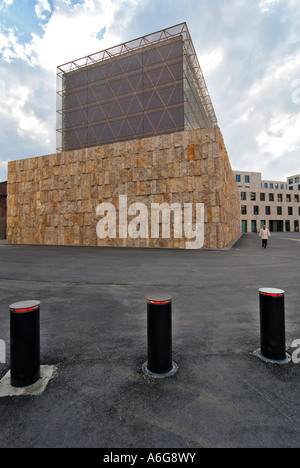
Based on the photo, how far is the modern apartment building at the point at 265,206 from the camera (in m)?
54.2

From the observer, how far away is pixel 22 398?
1972 millimetres

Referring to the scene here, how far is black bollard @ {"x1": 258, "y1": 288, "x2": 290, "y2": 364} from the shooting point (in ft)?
8.15

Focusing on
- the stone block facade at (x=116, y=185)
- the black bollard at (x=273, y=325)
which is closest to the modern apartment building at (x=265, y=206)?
the stone block facade at (x=116, y=185)

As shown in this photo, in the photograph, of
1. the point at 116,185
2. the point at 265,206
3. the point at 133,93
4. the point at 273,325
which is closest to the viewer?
the point at 273,325

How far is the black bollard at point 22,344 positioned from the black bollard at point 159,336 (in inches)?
42.4

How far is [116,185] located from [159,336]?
17.6m

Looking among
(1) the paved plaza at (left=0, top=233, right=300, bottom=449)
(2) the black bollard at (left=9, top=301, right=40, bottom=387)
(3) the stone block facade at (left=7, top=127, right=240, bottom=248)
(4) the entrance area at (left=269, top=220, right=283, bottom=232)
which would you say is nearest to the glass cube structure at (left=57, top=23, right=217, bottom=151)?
(3) the stone block facade at (left=7, top=127, right=240, bottom=248)

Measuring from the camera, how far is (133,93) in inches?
1084

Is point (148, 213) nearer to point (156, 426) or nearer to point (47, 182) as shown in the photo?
point (47, 182)

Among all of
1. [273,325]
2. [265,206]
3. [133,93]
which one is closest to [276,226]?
[265,206]

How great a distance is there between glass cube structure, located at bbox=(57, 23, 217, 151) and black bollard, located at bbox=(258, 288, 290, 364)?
83.0 feet

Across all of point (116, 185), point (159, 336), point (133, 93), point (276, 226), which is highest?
point (133, 93)

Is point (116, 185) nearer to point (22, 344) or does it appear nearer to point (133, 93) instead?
point (133, 93)

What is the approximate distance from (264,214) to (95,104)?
43.3m
